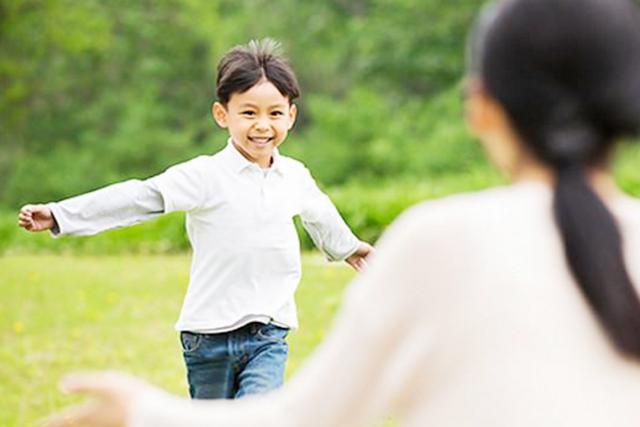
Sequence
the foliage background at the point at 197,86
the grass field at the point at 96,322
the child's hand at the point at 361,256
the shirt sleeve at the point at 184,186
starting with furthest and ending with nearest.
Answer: the foliage background at the point at 197,86 → the grass field at the point at 96,322 → the child's hand at the point at 361,256 → the shirt sleeve at the point at 184,186

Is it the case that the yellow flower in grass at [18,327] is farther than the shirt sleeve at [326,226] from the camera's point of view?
Yes

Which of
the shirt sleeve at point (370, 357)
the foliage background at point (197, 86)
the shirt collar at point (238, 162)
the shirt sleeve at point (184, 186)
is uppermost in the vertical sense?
the foliage background at point (197, 86)

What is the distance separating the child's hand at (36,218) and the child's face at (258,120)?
2.71 ft

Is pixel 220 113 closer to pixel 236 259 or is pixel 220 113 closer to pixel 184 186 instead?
pixel 184 186

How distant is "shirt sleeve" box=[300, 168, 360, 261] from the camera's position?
499 centimetres

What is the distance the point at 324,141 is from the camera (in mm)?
31469

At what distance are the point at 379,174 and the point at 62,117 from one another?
8287mm

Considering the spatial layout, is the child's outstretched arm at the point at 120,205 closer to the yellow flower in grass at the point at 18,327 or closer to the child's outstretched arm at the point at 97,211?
the child's outstretched arm at the point at 97,211

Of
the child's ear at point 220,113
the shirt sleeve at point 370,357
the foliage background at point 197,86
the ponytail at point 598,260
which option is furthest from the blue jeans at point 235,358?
the foliage background at point 197,86

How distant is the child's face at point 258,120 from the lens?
497cm

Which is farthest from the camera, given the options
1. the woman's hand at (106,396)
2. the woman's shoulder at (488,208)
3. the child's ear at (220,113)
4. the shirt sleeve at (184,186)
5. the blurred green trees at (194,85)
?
the blurred green trees at (194,85)

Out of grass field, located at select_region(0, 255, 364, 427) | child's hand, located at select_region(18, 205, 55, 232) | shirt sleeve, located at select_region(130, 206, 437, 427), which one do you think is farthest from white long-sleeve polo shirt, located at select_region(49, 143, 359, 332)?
shirt sleeve, located at select_region(130, 206, 437, 427)

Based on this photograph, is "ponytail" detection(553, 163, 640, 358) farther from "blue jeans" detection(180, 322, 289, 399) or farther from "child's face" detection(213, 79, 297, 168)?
"child's face" detection(213, 79, 297, 168)

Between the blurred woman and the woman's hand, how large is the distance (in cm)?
24
